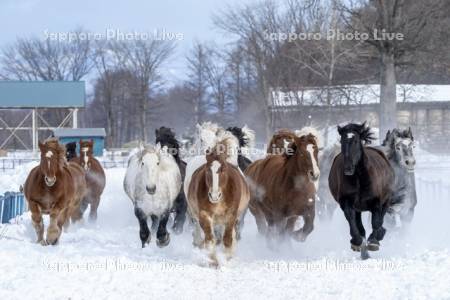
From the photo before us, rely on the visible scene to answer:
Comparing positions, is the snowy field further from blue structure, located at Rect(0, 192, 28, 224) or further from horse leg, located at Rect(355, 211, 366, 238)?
blue structure, located at Rect(0, 192, 28, 224)

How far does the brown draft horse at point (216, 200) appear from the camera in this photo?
9.31 meters

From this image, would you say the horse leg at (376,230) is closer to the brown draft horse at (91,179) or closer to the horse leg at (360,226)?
the horse leg at (360,226)

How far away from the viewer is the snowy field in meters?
7.40

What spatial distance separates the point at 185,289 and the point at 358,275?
6.95 ft

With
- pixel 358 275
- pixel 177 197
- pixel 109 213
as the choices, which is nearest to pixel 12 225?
pixel 177 197

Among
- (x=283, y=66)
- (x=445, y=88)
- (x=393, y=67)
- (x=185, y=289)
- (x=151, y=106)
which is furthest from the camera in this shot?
(x=151, y=106)

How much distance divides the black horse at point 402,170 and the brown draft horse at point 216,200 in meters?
3.54

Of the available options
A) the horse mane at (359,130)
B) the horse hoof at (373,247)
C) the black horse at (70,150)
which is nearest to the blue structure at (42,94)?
the black horse at (70,150)

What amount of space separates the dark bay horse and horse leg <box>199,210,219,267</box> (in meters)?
2.83

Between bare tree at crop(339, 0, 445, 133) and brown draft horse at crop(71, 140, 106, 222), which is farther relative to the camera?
bare tree at crop(339, 0, 445, 133)

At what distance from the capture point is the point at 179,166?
44.6 feet

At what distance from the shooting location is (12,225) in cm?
1340

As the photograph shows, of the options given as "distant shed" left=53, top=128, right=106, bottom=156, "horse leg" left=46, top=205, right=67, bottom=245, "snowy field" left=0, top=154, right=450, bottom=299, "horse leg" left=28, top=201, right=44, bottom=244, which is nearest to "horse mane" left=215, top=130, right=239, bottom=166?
"snowy field" left=0, top=154, right=450, bottom=299

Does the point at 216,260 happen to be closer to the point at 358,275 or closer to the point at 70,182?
the point at 358,275
